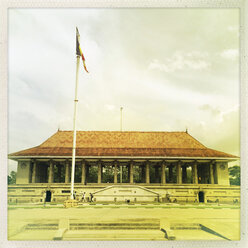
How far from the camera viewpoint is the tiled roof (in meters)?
26.3

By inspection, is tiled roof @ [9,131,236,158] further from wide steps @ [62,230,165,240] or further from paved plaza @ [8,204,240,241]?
wide steps @ [62,230,165,240]

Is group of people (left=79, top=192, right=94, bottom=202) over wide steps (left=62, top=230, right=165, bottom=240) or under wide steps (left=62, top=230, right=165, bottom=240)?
under

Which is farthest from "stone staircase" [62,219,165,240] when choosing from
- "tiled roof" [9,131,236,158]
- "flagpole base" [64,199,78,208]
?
"tiled roof" [9,131,236,158]

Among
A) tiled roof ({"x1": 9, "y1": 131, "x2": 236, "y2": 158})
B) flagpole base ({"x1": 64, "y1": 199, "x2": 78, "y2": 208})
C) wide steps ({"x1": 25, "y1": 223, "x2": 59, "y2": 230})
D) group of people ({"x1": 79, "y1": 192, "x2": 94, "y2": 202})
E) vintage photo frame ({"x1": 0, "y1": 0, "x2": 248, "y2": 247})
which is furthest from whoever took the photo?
tiled roof ({"x1": 9, "y1": 131, "x2": 236, "y2": 158})

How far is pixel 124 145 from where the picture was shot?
27.6 m

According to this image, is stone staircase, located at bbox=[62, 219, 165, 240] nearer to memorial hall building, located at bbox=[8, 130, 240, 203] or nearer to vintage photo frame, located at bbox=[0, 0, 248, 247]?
vintage photo frame, located at bbox=[0, 0, 248, 247]

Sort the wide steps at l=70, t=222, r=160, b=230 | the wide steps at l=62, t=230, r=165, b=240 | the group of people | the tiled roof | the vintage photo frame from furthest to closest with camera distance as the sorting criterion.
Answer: the tiled roof, the group of people, the vintage photo frame, the wide steps at l=70, t=222, r=160, b=230, the wide steps at l=62, t=230, r=165, b=240

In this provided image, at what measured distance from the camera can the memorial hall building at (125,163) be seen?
2467cm

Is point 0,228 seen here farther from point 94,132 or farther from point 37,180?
point 94,132

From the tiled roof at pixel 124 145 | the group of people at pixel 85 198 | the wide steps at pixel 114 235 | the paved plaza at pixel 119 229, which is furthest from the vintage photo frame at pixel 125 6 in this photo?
the tiled roof at pixel 124 145

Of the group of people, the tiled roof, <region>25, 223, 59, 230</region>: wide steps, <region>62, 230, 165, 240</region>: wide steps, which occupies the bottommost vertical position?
the group of people

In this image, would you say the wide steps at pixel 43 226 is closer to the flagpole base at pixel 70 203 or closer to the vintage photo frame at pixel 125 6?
the vintage photo frame at pixel 125 6

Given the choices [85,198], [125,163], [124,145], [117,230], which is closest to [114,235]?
[117,230]

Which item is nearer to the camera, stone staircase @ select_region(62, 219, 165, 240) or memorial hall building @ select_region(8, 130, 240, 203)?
stone staircase @ select_region(62, 219, 165, 240)
